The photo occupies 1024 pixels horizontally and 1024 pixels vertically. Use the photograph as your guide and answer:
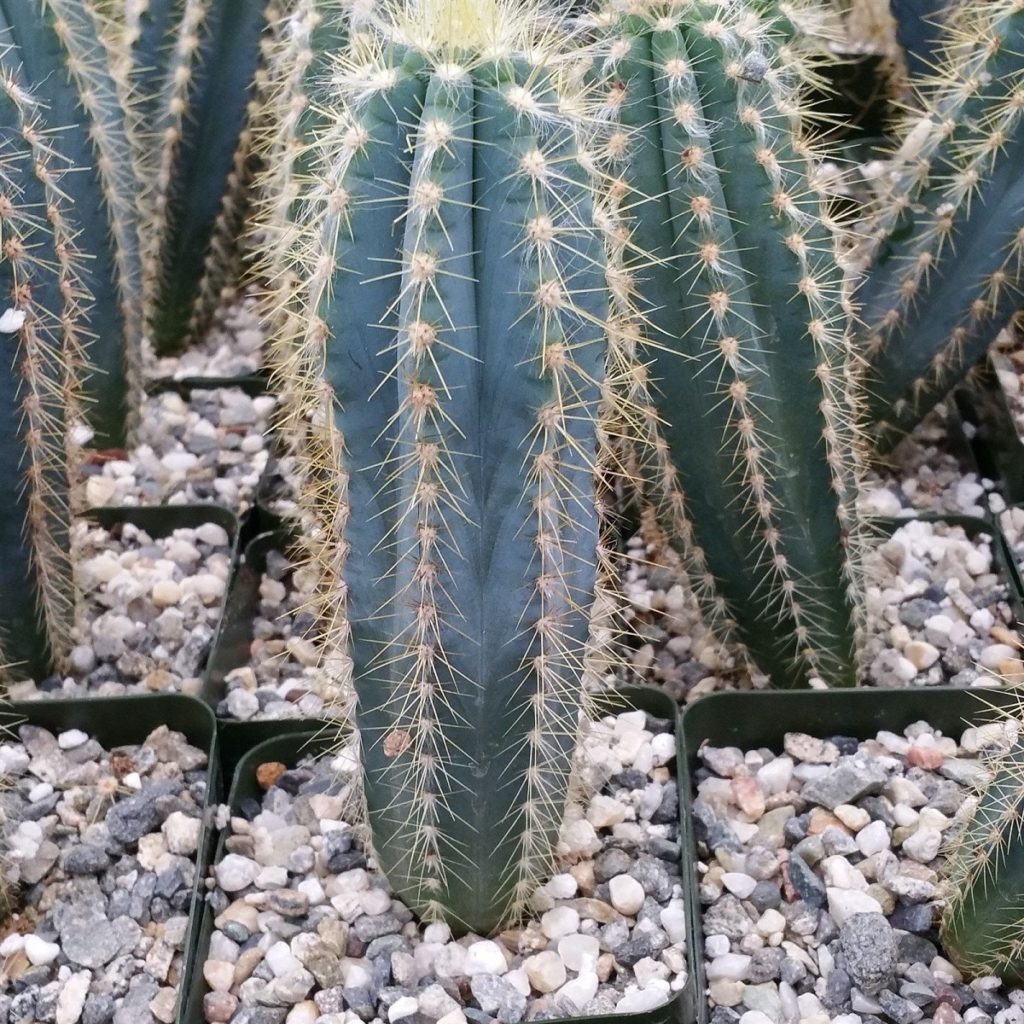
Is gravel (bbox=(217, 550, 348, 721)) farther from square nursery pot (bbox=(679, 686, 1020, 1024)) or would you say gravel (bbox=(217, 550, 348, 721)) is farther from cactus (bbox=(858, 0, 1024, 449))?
cactus (bbox=(858, 0, 1024, 449))

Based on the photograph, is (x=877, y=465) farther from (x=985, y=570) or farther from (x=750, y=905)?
(x=750, y=905)

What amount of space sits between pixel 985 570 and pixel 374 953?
49.2 inches

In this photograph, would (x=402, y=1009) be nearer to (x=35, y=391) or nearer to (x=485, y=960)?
(x=485, y=960)

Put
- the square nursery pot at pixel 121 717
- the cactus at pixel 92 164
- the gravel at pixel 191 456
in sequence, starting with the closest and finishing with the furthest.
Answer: the square nursery pot at pixel 121 717, the cactus at pixel 92 164, the gravel at pixel 191 456

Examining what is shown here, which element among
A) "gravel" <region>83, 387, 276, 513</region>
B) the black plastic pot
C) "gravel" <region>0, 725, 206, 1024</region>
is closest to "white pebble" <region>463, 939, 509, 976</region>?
"gravel" <region>0, 725, 206, 1024</region>

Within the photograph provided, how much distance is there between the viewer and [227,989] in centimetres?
144

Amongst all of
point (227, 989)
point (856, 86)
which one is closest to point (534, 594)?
point (227, 989)

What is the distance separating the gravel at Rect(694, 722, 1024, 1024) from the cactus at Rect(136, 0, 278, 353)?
159 centimetres

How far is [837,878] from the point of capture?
155cm

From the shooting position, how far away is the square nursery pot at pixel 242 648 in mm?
1739

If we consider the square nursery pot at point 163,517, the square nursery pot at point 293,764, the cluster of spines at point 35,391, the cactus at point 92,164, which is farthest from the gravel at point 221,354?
the square nursery pot at point 293,764

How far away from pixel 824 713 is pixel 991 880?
1.46ft

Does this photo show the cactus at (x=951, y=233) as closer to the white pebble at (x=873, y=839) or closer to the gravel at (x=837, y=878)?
the gravel at (x=837, y=878)

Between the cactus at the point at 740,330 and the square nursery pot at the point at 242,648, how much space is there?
25.0 inches
